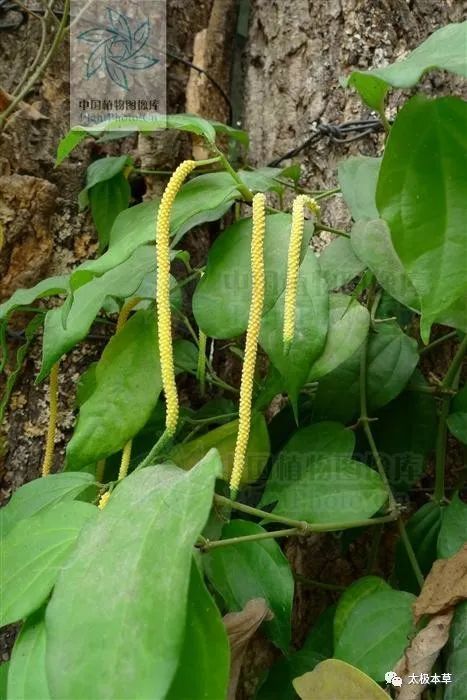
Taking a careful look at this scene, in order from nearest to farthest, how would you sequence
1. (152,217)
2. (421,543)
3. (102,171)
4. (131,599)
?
(131,599) → (152,217) → (421,543) → (102,171)

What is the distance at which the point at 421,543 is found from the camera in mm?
679

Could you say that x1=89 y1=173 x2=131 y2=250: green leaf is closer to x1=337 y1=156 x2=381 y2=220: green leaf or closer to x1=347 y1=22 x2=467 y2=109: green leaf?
x1=337 y1=156 x2=381 y2=220: green leaf

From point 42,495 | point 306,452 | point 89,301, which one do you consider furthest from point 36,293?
point 306,452

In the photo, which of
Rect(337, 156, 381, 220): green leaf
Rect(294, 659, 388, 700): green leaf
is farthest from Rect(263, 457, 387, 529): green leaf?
Rect(337, 156, 381, 220): green leaf

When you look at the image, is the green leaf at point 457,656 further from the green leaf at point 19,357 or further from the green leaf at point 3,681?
the green leaf at point 19,357

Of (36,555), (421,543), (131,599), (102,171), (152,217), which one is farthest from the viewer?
(102,171)

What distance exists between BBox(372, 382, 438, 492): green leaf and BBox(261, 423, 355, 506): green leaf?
0.09 meters

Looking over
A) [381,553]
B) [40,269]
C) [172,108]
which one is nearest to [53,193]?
[40,269]

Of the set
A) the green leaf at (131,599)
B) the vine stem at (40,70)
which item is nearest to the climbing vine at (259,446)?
the green leaf at (131,599)

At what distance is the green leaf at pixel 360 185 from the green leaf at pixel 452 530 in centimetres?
26

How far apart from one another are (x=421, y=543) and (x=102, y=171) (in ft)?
1.75

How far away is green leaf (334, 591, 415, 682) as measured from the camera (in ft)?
1.75

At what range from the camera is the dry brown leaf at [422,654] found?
51 centimetres

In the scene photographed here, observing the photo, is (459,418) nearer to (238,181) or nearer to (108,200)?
(238,181)
